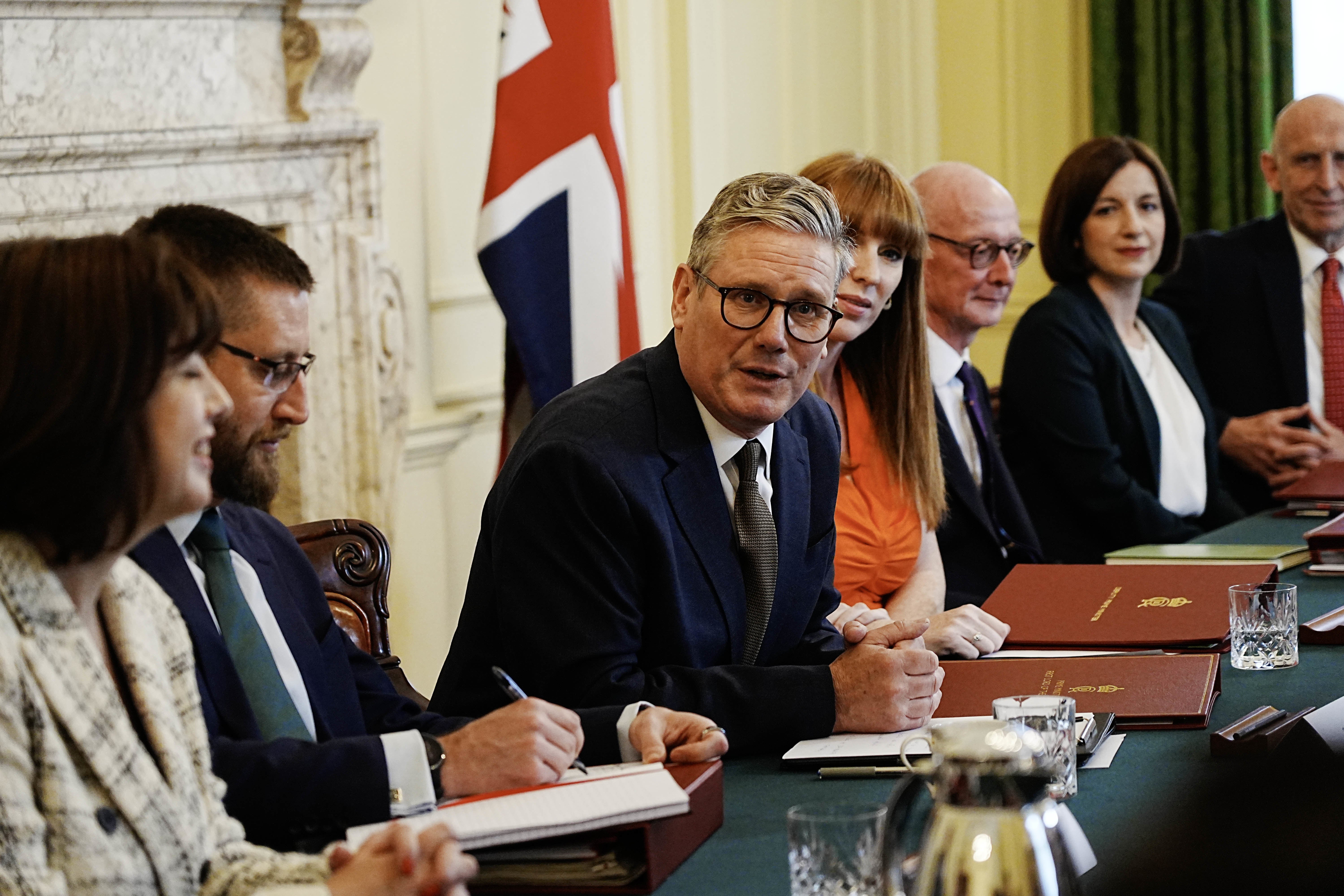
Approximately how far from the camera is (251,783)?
5.32ft

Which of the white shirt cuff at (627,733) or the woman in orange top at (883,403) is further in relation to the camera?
the woman in orange top at (883,403)

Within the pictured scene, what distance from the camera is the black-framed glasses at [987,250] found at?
3.65 m

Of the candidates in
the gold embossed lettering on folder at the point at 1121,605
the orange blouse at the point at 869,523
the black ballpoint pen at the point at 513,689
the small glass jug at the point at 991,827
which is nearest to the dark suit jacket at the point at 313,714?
the black ballpoint pen at the point at 513,689

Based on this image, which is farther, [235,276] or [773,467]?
[773,467]

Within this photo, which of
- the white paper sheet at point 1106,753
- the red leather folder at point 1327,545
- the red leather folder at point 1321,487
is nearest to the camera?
the white paper sheet at point 1106,753

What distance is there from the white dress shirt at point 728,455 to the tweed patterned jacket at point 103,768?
0.93m

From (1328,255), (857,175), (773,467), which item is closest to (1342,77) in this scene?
(1328,255)

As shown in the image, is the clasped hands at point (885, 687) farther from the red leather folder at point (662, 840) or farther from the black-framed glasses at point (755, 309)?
the black-framed glasses at point (755, 309)

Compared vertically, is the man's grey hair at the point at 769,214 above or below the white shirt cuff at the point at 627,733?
above

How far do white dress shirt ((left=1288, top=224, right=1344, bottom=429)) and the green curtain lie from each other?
1.14 m

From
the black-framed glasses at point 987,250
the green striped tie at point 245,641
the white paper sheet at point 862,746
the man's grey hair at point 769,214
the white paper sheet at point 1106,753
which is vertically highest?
the man's grey hair at point 769,214

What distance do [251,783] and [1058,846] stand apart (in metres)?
0.87

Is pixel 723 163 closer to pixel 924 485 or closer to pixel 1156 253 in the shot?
pixel 1156 253

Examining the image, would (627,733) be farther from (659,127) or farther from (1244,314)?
(659,127)
